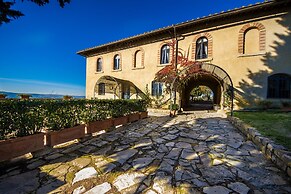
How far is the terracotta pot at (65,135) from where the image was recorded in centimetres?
375

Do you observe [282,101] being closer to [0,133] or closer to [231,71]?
[231,71]

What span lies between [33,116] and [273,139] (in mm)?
5705

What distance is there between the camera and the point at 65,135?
13.5 feet

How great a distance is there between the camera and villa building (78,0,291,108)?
921 centimetres

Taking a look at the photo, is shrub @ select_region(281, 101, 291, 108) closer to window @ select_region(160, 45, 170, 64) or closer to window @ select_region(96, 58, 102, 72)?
window @ select_region(160, 45, 170, 64)

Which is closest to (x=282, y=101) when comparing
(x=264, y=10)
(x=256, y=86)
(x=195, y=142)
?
(x=256, y=86)

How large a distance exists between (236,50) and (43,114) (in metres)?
11.2

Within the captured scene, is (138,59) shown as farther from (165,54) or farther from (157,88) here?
(157,88)

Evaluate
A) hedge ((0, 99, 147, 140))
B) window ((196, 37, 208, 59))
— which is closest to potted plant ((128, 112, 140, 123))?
hedge ((0, 99, 147, 140))

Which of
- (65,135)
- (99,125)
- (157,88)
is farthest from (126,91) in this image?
(65,135)

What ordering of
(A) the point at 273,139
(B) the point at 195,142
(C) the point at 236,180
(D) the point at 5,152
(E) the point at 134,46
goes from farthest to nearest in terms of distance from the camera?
(E) the point at 134,46, (B) the point at 195,142, (A) the point at 273,139, (D) the point at 5,152, (C) the point at 236,180

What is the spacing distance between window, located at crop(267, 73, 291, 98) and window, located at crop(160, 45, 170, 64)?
22.8 ft

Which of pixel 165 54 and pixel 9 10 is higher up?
pixel 165 54

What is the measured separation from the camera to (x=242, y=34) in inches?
393
